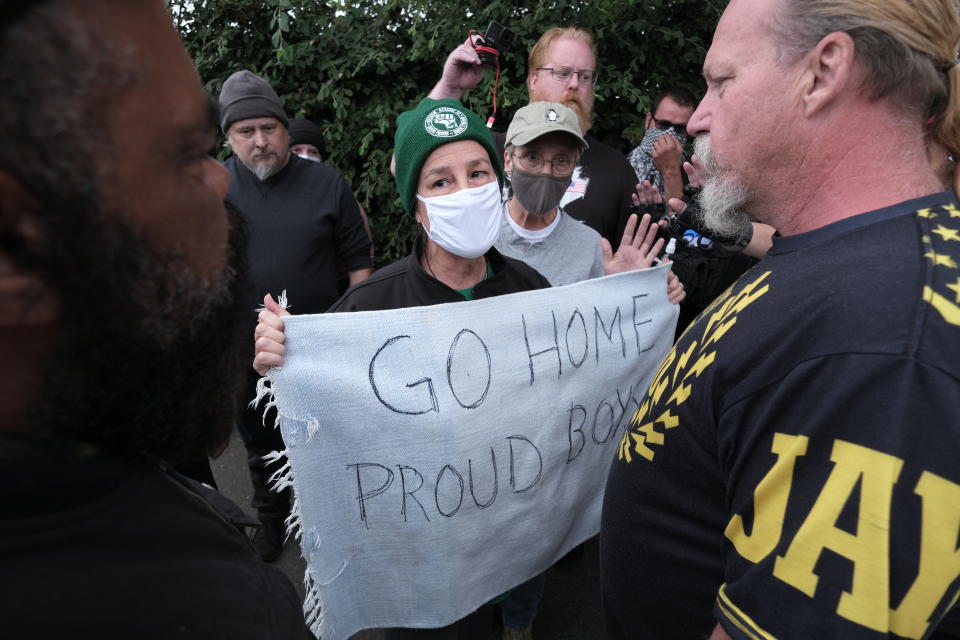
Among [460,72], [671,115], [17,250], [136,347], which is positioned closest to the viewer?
[17,250]

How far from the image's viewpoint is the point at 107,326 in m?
0.62

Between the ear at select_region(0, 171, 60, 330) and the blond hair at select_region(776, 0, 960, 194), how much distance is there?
123 centimetres

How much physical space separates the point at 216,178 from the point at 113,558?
0.47m

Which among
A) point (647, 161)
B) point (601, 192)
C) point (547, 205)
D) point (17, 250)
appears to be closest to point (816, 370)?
point (17, 250)

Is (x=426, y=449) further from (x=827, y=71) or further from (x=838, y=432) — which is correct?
(x=827, y=71)

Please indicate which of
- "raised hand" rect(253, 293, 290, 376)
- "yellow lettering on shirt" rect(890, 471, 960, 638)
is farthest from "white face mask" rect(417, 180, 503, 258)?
"yellow lettering on shirt" rect(890, 471, 960, 638)

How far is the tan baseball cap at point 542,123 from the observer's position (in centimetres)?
252

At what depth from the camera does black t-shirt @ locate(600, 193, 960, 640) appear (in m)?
0.80

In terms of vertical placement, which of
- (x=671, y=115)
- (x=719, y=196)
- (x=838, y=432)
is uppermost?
(x=719, y=196)

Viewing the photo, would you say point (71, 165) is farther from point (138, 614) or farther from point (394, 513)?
point (394, 513)

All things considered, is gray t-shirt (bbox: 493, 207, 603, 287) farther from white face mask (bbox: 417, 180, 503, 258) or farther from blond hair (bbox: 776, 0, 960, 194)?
blond hair (bbox: 776, 0, 960, 194)

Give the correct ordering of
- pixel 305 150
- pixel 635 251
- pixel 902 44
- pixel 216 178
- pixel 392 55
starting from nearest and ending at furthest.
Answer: pixel 216 178, pixel 902 44, pixel 635 251, pixel 305 150, pixel 392 55

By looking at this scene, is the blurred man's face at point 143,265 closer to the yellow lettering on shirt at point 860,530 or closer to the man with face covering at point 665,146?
the yellow lettering on shirt at point 860,530

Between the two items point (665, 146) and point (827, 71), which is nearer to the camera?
point (827, 71)
